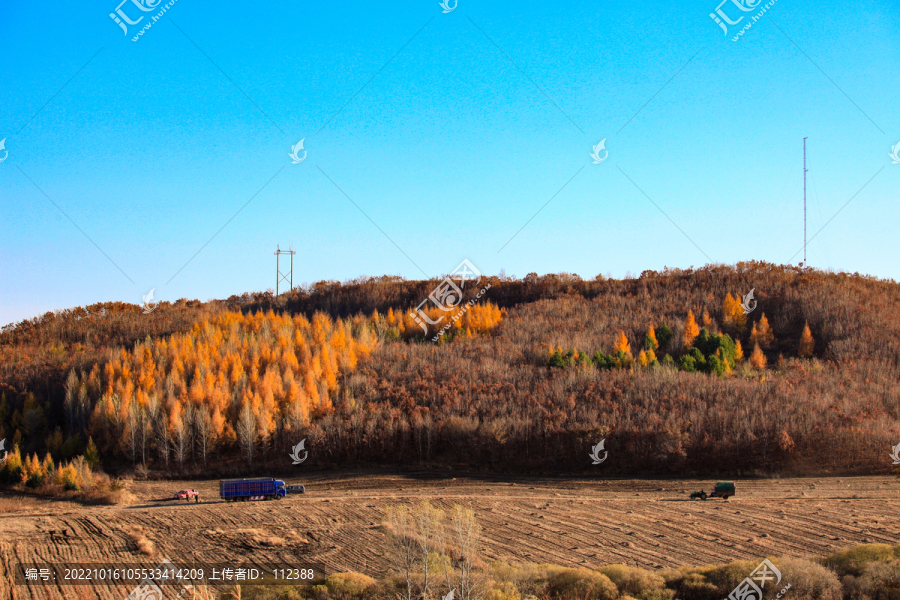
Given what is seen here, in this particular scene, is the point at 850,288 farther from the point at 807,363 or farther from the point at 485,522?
the point at 485,522

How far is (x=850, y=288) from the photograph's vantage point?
72812 millimetres

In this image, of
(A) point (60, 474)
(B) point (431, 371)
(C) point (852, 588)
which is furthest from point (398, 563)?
(B) point (431, 371)

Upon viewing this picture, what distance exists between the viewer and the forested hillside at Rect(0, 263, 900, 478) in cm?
4522

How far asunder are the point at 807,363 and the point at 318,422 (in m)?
44.8

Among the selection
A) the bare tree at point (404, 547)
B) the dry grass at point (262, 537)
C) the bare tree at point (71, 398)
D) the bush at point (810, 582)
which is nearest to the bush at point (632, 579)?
the bush at point (810, 582)

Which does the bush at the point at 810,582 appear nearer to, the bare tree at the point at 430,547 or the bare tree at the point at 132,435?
the bare tree at the point at 430,547

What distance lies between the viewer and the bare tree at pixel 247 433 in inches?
1858

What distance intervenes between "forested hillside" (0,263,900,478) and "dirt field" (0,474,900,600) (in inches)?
241

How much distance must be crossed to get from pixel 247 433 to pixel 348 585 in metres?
24.7

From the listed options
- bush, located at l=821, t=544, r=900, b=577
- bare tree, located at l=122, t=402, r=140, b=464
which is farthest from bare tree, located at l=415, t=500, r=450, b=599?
bare tree, located at l=122, t=402, r=140, b=464

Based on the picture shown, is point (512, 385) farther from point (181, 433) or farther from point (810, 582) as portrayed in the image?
point (810, 582)

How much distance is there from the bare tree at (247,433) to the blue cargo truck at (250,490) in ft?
35.4

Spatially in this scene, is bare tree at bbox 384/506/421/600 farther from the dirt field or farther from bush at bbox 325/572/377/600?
bush at bbox 325/572/377/600

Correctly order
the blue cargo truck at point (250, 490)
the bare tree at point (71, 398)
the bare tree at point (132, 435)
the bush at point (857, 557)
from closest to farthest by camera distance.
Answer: the bush at point (857, 557)
the blue cargo truck at point (250, 490)
the bare tree at point (132, 435)
the bare tree at point (71, 398)
